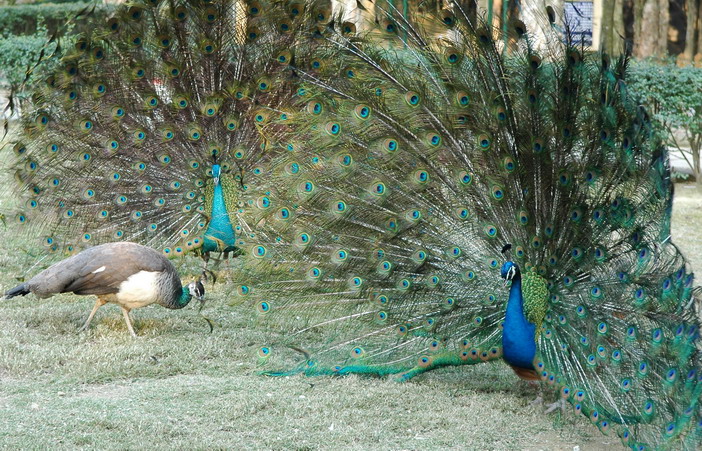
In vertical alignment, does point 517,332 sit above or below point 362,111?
below

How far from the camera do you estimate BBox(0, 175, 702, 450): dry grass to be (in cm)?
449

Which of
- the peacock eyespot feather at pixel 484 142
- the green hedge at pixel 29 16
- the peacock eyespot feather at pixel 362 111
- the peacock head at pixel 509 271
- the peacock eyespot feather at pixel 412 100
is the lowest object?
the peacock head at pixel 509 271

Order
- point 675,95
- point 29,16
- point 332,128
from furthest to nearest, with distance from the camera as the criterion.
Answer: point 29,16 → point 675,95 → point 332,128

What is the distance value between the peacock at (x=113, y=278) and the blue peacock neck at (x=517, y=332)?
7.64 ft

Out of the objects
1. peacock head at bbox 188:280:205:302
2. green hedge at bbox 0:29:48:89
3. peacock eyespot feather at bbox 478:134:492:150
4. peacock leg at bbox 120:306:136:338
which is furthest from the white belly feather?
green hedge at bbox 0:29:48:89

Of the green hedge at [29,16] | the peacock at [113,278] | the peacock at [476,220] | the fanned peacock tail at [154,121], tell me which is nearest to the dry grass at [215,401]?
the peacock at [476,220]

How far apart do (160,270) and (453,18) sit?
8.16 feet

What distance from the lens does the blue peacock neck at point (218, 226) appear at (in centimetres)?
689

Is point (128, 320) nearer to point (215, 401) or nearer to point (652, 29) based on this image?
point (215, 401)

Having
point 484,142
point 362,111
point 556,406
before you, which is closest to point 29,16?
point 362,111

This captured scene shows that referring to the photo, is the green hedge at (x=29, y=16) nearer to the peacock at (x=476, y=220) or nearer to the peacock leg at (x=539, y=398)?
the peacock at (x=476, y=220)

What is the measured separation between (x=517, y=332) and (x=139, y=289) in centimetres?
248

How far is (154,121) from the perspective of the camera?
23.4 ft

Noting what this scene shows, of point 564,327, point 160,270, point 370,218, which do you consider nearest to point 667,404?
point 564,327
